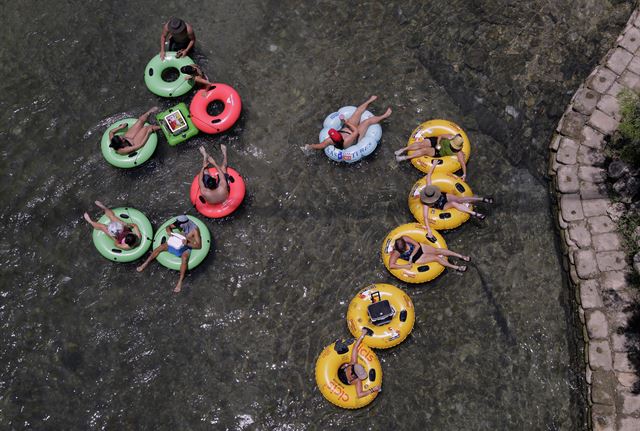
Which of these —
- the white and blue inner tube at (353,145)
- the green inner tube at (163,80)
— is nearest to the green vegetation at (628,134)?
the white and blue inner tube at (353,145)

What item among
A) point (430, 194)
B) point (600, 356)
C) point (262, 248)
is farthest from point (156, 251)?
point (600, 356)

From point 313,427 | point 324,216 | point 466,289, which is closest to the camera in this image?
point 313,427

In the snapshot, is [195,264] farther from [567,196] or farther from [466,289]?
[567,196]

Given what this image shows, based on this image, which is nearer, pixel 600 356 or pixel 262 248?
pixel 600 356

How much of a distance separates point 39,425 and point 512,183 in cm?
816

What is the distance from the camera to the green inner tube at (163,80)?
33.5ft

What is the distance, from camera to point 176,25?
9.98m

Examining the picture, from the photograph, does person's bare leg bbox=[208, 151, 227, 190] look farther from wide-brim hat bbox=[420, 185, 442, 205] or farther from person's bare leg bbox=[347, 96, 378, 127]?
wide-brim hat bbox=[420, 185, 442, 205]

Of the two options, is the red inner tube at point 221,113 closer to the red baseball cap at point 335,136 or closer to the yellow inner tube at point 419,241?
the red baseball cap at point 335,136

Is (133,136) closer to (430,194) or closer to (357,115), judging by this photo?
(357,115)

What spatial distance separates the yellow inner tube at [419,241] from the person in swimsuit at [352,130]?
5.43 feet

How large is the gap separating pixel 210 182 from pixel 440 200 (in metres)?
3.58

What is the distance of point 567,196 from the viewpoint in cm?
914

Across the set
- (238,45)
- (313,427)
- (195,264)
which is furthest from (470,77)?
(313,427)
